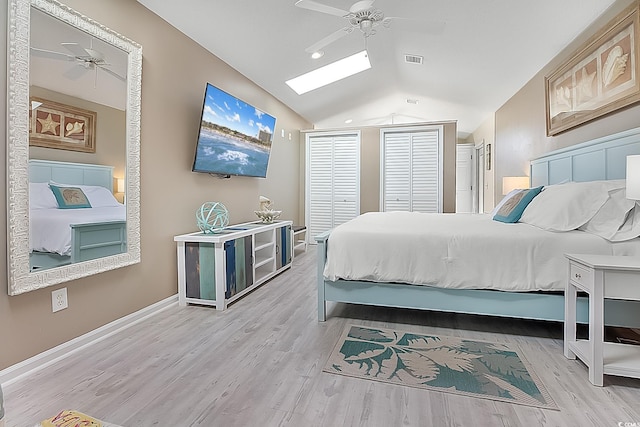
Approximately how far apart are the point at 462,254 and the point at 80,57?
2.81 m

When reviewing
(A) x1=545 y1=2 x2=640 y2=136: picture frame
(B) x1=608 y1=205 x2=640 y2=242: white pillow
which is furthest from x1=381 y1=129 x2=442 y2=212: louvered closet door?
(B) x1=608 y1=205 x2=640 y2=242: white pillow

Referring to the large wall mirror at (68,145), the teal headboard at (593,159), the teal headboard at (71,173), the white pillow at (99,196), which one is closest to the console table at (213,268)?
the large wall mirror at (68,145)

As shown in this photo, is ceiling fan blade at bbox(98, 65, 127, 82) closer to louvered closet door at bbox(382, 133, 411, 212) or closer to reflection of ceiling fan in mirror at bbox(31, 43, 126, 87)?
reflection of ceiling fan in mirror at bbox(31, 43, 126, 87)

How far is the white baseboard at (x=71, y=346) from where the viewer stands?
1795mm

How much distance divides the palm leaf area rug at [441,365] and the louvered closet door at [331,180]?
395cm

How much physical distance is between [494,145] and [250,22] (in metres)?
4.73

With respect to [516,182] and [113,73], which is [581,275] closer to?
[516,182]

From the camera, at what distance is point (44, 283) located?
193cm

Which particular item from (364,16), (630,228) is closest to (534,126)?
(630,228)

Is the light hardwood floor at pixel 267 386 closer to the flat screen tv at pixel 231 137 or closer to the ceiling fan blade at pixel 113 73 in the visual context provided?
the flat screen tv at pixel 231 137

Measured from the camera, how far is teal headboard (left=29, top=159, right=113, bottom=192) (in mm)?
1891

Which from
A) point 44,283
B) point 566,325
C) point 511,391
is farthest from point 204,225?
point 566,325

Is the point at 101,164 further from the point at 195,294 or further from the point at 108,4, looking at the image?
the point at 195,294

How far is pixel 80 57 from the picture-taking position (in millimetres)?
2145
